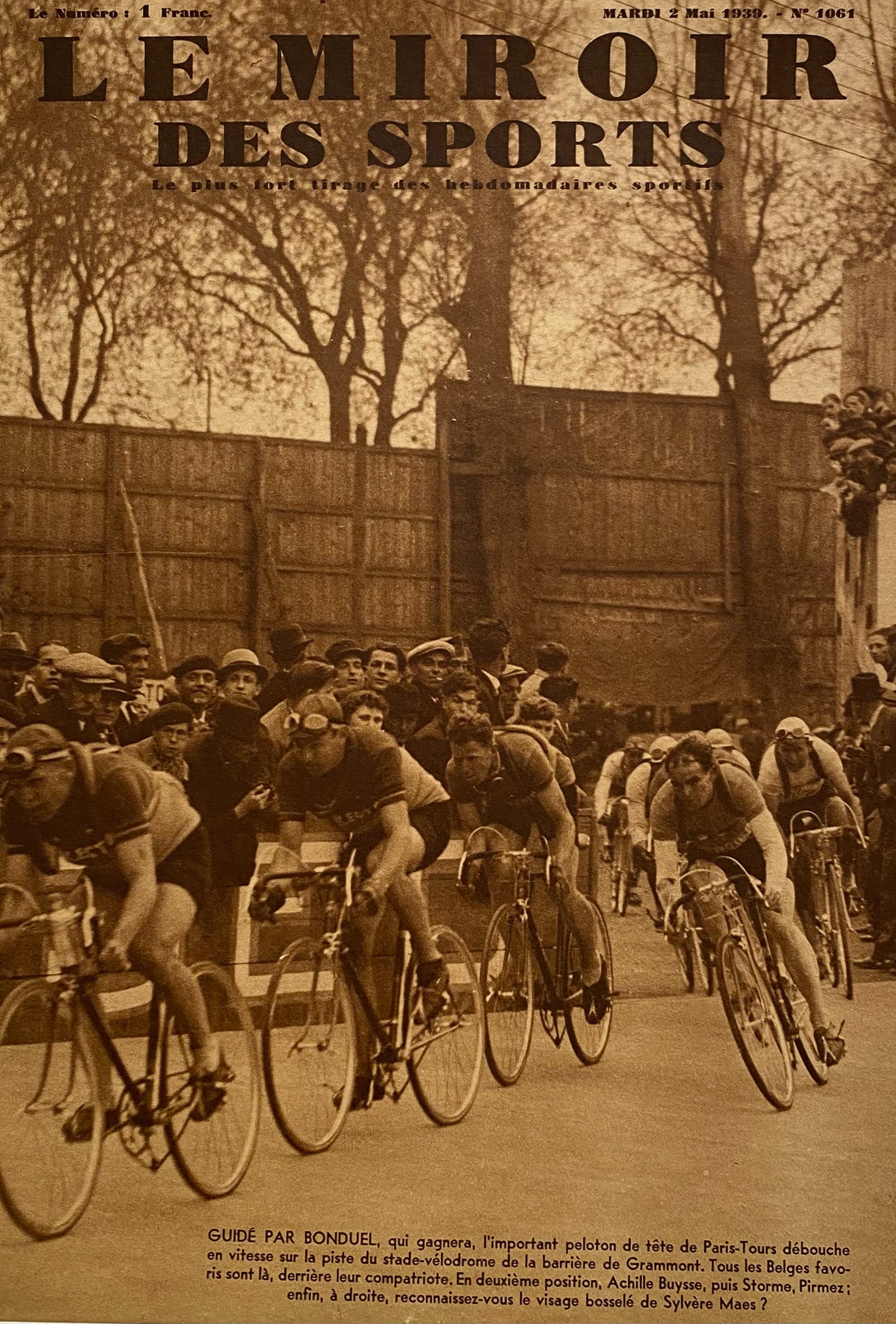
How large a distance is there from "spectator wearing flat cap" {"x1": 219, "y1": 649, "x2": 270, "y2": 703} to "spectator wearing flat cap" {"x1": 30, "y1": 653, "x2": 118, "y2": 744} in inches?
12.6

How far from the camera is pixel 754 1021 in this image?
434 centimetres

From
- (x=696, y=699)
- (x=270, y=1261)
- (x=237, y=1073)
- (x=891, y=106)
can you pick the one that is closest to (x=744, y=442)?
(x=696, y=699)

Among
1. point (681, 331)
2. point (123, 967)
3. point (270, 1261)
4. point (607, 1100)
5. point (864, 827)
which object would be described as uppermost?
point (681, 331)

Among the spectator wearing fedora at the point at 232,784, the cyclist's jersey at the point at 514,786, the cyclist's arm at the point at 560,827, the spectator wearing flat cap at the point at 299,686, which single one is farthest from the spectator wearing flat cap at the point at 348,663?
the cyclist's arm at the point at 560,827

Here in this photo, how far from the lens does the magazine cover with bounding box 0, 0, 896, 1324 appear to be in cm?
426

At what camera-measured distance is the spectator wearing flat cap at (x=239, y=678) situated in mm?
4312

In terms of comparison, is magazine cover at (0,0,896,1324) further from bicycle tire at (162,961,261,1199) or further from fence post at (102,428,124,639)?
bicycle tire at (162,961,261,1199)

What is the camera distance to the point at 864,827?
15.0ft

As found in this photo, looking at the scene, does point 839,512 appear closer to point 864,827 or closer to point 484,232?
point 864,827

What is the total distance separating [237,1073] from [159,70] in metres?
3.00

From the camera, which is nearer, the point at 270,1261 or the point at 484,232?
the point at 270,1261

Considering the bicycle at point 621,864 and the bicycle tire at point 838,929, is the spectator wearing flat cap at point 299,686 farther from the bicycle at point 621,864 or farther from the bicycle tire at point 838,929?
the bicycle tire at point 838,929

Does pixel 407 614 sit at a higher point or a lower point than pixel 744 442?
lower

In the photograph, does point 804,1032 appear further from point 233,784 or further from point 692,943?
point 233,784
